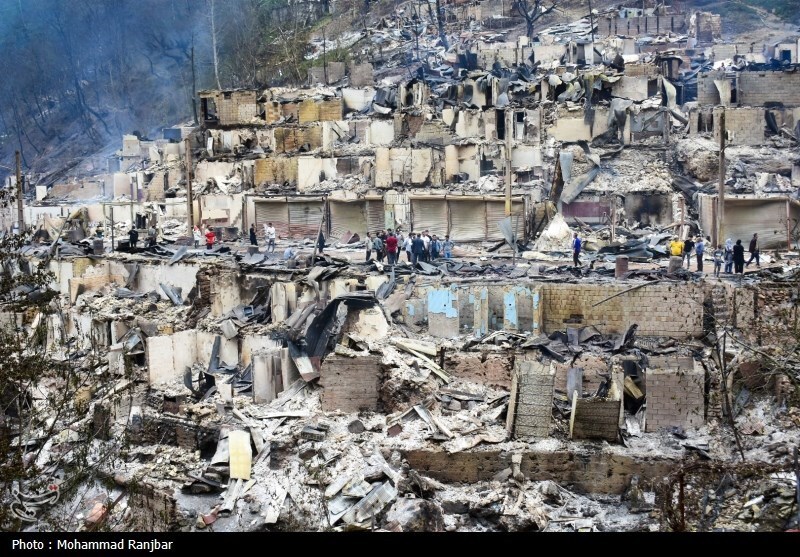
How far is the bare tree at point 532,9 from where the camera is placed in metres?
39.1

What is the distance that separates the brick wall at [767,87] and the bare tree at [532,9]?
13.0m

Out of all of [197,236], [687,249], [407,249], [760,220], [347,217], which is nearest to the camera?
[687,249]

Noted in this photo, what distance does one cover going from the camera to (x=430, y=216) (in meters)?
23.5

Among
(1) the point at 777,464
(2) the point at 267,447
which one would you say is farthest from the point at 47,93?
(1) the point at 777,464

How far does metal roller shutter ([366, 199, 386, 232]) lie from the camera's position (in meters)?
24.2

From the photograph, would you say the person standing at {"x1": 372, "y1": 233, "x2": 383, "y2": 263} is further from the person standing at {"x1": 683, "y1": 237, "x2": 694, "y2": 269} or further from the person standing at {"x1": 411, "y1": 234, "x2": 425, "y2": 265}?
the person standing at {"x1": 683, "y1": 237, "x2": 694, "y2": 269}

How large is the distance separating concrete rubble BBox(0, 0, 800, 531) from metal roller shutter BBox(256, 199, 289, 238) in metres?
0.11

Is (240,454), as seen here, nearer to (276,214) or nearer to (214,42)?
(276,214)

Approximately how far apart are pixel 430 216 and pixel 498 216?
1.69 meters

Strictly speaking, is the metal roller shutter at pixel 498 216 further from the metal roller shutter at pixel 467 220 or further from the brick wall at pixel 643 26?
the brick wall at pixel 643 26

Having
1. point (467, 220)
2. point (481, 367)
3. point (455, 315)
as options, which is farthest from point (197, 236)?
point (481, 367)

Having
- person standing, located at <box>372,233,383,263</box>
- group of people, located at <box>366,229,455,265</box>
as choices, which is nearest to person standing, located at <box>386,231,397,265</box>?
group of people, located at <box>366,229,455,265</box>

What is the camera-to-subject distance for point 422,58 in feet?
120

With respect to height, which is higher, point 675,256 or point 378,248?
point 378,248
